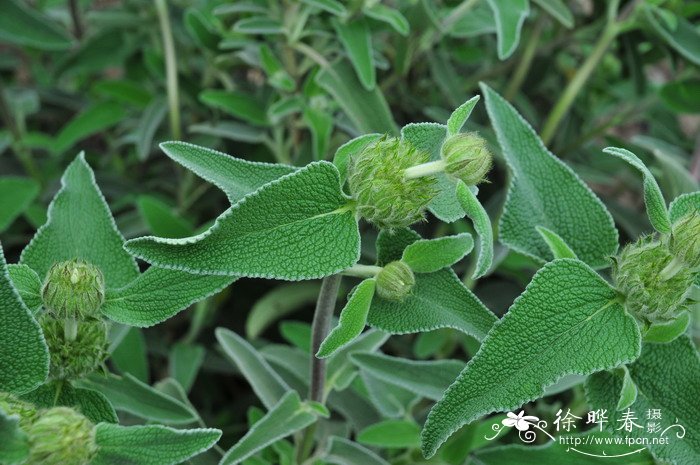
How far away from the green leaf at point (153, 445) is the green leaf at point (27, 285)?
111mm

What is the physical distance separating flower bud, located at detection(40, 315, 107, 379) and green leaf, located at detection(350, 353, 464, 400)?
0.78 ft

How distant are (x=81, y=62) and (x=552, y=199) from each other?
96cm

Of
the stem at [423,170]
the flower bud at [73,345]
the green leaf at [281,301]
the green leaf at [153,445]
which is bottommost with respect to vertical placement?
the green leaf at [281,301]

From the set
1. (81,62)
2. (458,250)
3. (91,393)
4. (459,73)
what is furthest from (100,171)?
(458,250)

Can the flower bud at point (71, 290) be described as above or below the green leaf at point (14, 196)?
above

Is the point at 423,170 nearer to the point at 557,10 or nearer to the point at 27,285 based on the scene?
the point at 27,285

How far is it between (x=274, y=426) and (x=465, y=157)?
0.98ft

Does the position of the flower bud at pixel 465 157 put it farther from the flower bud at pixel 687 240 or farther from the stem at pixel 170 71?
the stem at pixel 170 71

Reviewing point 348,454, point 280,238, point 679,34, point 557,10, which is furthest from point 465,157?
point 679,34

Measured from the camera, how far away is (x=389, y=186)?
527 millimetres

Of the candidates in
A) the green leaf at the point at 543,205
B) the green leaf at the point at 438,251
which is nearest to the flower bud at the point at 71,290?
the green leaf at the point at 438,251

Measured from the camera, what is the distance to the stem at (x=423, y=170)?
0.52 m

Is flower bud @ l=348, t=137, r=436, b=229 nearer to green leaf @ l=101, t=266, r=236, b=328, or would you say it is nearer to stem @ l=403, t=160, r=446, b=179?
stem @ l=403, t=160, r=446, b=179

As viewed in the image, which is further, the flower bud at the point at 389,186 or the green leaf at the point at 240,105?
the green leaf at the point at 240,105
